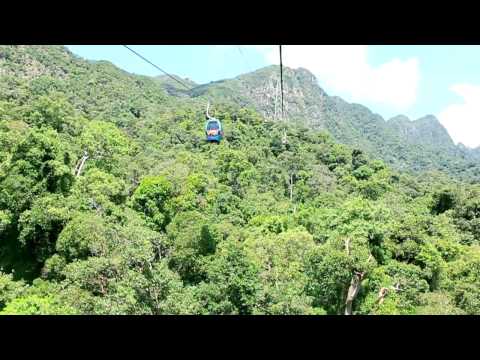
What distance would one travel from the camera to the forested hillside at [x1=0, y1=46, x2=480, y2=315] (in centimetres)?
1249

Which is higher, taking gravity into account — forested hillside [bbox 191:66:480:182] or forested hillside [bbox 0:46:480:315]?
forested hillside [bbox 191:66:480:182]

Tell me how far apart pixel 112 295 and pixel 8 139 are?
11.3m

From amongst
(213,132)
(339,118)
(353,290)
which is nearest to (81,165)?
(213,132)

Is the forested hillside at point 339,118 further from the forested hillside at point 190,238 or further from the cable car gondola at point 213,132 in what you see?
the cable car gondola at point 213,132

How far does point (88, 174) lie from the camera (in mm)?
20531

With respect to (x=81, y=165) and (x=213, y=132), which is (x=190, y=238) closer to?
(x=213, y=132)

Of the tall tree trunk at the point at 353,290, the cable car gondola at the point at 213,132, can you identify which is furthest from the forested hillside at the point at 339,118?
the tall tree trunk at the point at 353,290

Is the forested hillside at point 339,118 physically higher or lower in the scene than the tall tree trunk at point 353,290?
higher

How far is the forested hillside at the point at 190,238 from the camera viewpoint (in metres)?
12.5

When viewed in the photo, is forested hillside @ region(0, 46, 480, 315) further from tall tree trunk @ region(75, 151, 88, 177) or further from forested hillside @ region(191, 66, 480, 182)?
forested hillside @ region(191, 66, 480, 182)

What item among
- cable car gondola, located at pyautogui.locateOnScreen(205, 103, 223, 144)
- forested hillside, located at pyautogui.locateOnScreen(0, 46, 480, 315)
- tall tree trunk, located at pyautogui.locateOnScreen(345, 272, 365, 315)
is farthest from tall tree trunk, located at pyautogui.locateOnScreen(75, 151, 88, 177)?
tall tree trunk, located at pyautogui.locateOnScreen(345, 272, 365, 315)

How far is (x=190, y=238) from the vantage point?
16672mm
